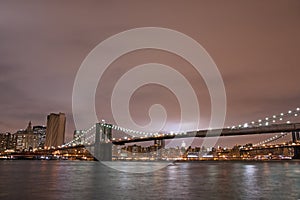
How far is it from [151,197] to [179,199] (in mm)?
1330

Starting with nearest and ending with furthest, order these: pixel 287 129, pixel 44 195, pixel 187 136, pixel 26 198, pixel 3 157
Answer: pixel 26 198 → pixel 44 195 → pixel 287 129 → pixel 187 136 → pixel 3 157

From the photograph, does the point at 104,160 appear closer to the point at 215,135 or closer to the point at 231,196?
the point at 215,135

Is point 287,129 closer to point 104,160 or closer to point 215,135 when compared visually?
point 215,135

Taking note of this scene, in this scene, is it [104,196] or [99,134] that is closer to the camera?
[104,196]

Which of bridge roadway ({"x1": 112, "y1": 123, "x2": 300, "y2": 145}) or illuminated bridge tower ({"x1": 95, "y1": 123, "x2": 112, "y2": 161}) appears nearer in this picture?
bridge roadway ({"x1": 112, "y1": 123, "x2": 300, "y2": 145})

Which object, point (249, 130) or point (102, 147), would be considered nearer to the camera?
point (249, 130)

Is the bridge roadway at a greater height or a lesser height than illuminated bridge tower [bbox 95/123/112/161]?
greater

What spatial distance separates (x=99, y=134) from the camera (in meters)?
73.9

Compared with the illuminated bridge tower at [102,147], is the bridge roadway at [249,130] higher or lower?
higher

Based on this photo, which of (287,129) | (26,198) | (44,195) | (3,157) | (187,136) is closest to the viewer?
(26,198)

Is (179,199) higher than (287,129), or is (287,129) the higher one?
(287,129)

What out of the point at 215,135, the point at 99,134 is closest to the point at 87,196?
the point at 215,135

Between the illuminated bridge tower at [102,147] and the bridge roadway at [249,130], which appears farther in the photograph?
the illuminated bridge tower at [102,147]

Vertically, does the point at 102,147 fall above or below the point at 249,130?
below
